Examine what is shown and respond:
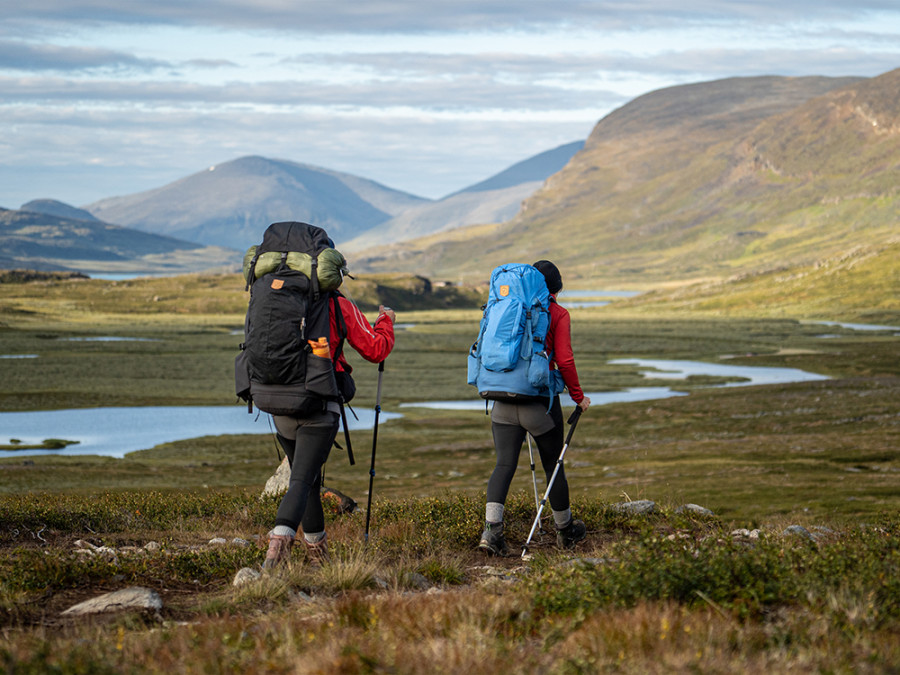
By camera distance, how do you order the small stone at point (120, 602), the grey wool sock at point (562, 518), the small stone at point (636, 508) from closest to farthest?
the small stone at point (120, 602) → the grey wool sock at point (562, 518) → the small stone at point (636, 508)

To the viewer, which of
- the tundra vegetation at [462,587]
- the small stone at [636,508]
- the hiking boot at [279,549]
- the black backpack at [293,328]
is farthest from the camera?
the small stone at [636,508]

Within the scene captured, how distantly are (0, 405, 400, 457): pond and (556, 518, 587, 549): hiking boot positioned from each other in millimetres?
40172

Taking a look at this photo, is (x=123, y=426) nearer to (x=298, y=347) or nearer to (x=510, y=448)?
(x=510, y=448)

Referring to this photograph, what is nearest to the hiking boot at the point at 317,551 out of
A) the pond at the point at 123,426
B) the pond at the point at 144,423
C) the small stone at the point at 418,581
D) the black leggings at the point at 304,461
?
the black leggings at the point at 304,461

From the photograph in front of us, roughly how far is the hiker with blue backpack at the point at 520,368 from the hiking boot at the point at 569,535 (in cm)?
80

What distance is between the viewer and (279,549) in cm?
951

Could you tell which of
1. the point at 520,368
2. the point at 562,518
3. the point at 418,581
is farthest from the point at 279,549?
the point at 562,518

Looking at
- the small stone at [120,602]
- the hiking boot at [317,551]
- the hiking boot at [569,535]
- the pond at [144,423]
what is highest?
the small stone at [120,602]

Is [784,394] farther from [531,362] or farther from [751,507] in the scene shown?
[531,362]

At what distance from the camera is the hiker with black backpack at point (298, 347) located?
9164 millimetres

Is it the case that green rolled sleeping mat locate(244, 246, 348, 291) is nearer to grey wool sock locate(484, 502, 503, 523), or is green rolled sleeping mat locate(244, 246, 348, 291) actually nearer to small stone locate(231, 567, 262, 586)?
small stone locate(231, 567, 262, 586)

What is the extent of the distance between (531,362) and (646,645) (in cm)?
464

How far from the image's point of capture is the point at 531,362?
A: 35.0 ft

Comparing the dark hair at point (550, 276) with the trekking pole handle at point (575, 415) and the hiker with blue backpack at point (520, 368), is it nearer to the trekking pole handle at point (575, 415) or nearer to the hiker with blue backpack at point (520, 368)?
the hiker with blue backpack at point (520, 368)
